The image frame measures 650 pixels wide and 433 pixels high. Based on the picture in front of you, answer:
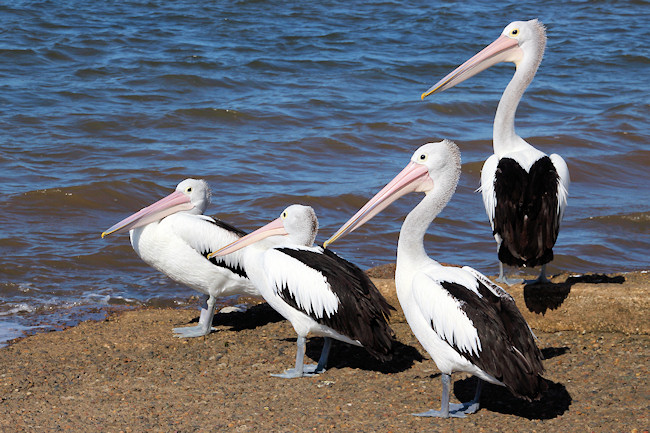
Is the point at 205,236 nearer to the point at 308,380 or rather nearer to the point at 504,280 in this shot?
the point at 308,380

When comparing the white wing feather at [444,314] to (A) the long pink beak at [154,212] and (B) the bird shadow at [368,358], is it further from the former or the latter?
(A) the long pink beak at [154,212]

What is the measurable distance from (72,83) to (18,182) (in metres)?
4.21

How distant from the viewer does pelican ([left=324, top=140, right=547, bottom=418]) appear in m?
3.86

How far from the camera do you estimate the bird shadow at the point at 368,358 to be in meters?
4.91

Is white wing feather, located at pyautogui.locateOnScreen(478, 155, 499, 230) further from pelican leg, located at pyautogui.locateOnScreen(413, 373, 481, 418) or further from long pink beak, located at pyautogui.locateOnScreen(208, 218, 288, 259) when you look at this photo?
pelican leg, located at pyautogui.locateOnScreen(413, 373, 481, 418)

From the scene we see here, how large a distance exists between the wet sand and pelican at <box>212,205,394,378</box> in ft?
0.80

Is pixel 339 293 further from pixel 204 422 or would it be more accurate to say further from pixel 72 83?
pixel 72 83

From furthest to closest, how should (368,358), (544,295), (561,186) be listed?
(561,186), (544,295), (368,358)

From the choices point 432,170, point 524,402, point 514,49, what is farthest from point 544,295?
point 514,49

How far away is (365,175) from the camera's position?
10.2 m

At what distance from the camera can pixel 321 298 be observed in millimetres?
4715

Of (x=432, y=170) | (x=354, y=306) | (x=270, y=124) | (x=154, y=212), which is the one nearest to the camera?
(x=432, y=170)

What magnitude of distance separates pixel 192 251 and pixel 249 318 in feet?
2.35

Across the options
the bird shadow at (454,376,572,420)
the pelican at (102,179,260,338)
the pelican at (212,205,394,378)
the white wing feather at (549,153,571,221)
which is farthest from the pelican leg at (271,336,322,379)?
the white wing feather at (549,153,571,221)
